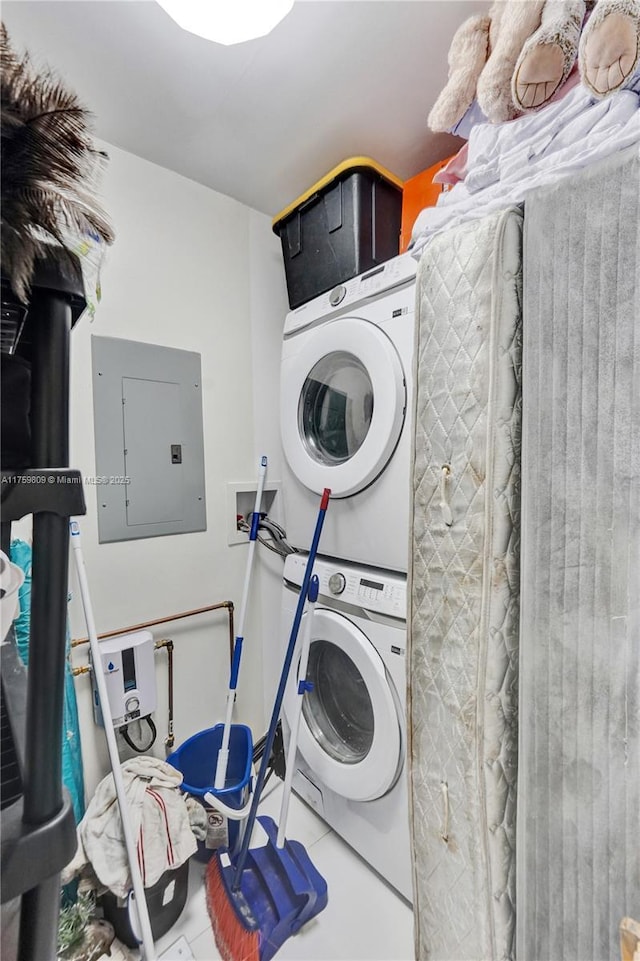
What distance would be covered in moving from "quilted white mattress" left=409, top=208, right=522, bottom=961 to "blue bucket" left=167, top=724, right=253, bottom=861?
23.6 inches

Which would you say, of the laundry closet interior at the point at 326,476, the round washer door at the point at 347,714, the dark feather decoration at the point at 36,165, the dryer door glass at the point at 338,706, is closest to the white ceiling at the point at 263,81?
the laundry closet interior at the point at 326,476

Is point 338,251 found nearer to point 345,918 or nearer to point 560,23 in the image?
point 560,23

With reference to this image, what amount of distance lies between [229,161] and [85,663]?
1.71m

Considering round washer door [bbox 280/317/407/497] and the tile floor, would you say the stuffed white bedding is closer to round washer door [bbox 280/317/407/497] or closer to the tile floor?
round washer door [bbox 280/317/407/497]

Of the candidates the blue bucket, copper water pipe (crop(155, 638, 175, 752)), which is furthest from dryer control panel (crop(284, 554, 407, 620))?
the blue bucket

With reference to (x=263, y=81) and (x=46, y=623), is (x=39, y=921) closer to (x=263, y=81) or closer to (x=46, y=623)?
(x=46, y=623)

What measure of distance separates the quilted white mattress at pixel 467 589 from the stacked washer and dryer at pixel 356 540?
169 millimetres

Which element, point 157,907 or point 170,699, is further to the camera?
point 170,699

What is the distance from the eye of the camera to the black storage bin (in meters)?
1.28

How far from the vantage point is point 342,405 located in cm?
138

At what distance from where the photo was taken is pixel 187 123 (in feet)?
3.95

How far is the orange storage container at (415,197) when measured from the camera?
125cm

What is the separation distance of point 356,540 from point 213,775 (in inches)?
41.0

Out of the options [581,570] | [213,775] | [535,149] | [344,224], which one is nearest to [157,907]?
[213,775]
